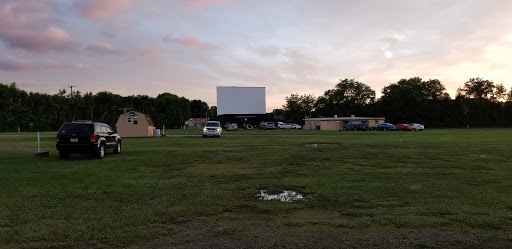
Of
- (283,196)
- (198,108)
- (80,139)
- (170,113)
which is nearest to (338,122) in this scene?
(170,113)

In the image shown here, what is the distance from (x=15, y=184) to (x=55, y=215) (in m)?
4.01

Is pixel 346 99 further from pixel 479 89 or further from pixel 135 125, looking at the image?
pixel 135 125

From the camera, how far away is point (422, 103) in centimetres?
8781

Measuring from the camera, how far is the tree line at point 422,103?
86.6 metres

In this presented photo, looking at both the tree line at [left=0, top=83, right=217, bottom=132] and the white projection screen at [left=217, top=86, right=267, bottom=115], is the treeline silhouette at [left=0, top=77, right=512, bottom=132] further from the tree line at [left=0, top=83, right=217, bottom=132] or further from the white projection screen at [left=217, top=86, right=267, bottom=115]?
the white projection screen at [left=217, top=86, right=267, bottom=115]

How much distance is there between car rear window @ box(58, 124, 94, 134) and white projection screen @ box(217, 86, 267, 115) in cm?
6406

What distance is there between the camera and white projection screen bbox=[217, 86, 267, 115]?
8012 cm

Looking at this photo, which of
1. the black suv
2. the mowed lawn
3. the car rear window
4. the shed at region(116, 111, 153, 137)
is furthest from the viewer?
the shed at region(116, 111, 153, 137)

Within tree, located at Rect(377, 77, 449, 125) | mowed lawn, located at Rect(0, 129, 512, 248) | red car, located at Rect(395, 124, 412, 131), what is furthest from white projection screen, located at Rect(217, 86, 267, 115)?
mowed lawn, located at Rect(0, 129, 512, 248)

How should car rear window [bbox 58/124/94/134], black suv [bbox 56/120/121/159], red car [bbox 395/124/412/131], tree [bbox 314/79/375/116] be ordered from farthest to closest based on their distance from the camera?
1. tree [bbox 314/79/375/116]
2. red car [bbox 395/124/412/131]
3. car rear window [bbox 58/124/94/134]
4. black suv [bbox 56/120/121/159]

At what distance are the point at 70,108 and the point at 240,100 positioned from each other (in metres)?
35.9

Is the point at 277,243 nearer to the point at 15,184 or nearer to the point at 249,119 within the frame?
the point at 15,184

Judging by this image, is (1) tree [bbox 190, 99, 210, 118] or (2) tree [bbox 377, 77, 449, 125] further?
(1) tree [bbox 190, 99, 210, 118]

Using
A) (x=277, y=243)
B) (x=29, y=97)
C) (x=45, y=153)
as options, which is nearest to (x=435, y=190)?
(x=277, y=243)
